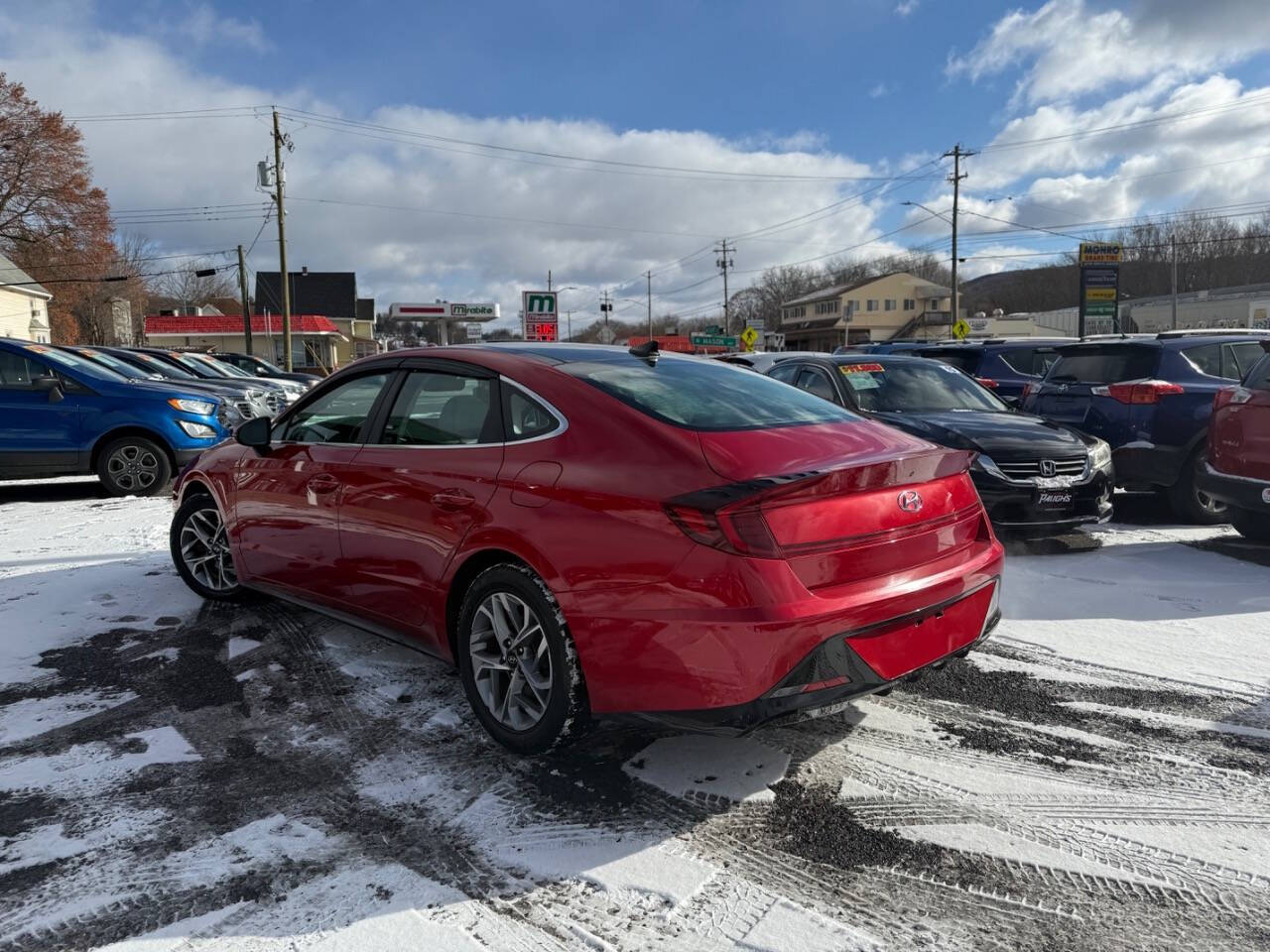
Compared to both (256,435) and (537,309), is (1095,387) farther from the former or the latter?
(537,309)

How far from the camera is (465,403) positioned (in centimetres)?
343

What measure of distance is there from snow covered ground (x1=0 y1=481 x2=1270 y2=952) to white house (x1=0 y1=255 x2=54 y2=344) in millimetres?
54542

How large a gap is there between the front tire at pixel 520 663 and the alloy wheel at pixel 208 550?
2463 mm

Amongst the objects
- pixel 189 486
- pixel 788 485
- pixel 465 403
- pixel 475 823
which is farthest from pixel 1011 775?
pixel 189 486

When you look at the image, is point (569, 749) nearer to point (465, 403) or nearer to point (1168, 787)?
point (465, 403)

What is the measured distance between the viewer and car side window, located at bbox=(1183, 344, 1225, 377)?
24.9 feet

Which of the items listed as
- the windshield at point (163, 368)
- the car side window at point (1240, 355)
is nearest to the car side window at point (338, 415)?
the car side window at point (1240, 355)

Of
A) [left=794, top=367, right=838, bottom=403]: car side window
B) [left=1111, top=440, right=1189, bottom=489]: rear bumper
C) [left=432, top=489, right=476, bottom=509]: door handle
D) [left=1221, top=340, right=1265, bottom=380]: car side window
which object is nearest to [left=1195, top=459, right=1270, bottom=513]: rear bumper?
[left=1111, top=440, right=1189, bottom=489]: rear bumper

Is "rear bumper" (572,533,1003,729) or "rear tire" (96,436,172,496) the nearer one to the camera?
"rear bumper" (572,533,1003,729)

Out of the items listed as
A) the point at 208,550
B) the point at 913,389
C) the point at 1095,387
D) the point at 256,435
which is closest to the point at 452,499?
the point at 256,435

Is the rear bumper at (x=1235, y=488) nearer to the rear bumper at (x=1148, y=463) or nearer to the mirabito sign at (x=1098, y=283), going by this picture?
the rear bumper at (x=1148, y=463)

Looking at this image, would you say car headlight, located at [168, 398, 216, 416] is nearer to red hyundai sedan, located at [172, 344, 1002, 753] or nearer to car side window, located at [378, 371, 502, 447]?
red hyundai sedan, located at [172, 344, 1002, 753]

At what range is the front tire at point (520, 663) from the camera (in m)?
2.81

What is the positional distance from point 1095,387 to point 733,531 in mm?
6646
